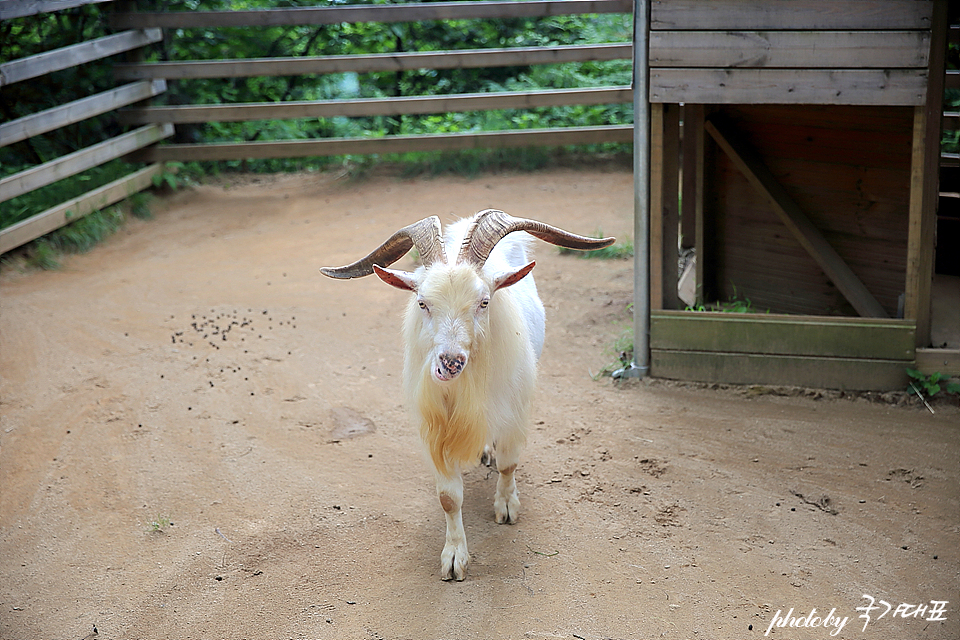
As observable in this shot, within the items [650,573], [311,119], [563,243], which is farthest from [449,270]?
[311,119]

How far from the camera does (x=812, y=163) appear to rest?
20.9 ft

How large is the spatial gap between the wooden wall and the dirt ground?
3.87ft

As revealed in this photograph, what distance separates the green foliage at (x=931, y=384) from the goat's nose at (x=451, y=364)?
360cm

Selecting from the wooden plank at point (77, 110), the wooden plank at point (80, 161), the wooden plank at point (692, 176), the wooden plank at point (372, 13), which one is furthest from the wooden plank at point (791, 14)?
the wooden plank at point (77, 110)

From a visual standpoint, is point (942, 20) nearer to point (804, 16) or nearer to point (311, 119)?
point (804, 16)

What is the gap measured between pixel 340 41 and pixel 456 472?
34.2ft

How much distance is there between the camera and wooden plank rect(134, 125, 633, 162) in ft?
35.4

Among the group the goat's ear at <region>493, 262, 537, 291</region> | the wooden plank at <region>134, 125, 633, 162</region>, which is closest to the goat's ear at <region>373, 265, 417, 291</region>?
the goat's ear at <region>493, 262, 537, 291</region>

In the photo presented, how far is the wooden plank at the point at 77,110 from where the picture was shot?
323 inches

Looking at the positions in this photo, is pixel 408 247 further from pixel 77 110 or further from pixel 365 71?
pixel 365 71

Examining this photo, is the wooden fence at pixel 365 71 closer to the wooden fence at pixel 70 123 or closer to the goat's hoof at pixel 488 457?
the wooden fence at pixel 70 123

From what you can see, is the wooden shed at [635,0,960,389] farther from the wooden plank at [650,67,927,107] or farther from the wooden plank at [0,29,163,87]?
the wooden plank at [0,29,163,87]

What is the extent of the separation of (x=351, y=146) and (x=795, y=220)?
645 centimetres

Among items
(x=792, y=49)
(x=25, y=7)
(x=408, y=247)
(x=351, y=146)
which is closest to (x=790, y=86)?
(x=792, y=49)
